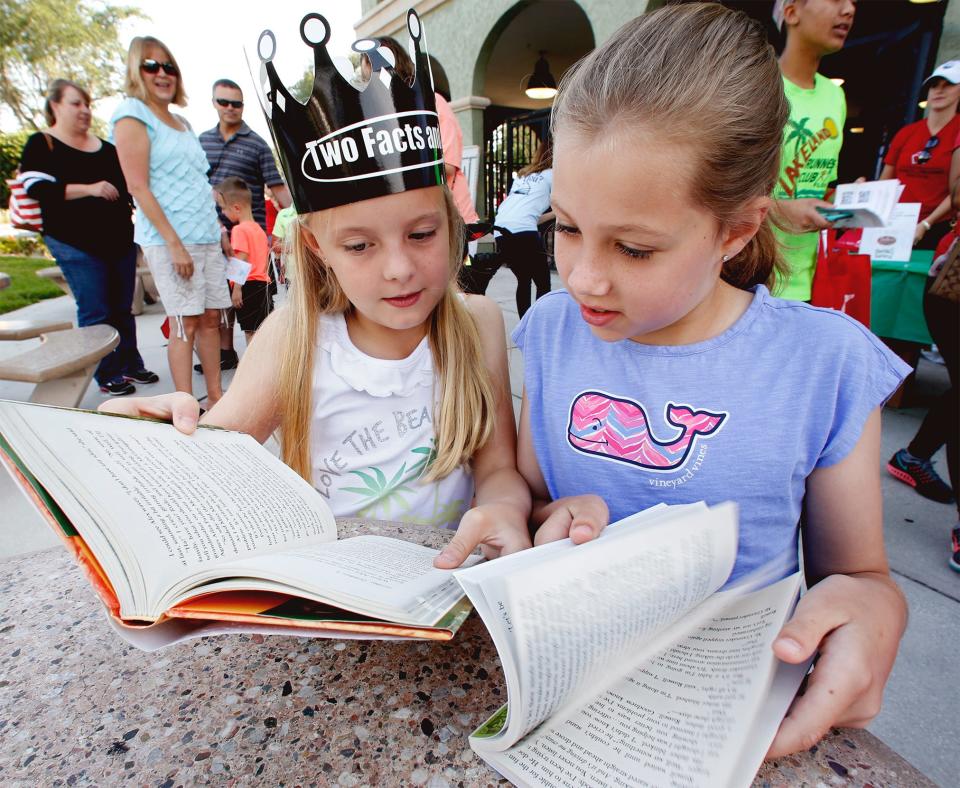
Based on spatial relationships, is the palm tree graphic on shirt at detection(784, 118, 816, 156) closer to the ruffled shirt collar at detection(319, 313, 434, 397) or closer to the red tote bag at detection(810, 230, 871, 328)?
Result: the red tote bag at detection(810, 230, 871, 328)

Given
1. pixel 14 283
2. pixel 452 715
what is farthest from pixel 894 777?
pixel 14 283

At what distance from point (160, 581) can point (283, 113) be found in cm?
88

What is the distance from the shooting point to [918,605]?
5.88 ft

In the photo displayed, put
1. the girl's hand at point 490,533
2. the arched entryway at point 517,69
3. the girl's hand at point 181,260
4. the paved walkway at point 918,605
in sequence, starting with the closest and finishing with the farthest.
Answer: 1. the girl's hand at point 490,533
2. the paved walkway at point 918,605
3. the girl's hand at point 181,260
4. the arched entryway at point 517,69

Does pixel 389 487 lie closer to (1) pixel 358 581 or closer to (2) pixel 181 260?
(1) pixel 358 581

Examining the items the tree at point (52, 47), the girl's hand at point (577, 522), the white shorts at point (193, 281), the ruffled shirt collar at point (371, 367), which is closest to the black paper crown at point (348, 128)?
the ruffled shirt collar at point (371, 367)

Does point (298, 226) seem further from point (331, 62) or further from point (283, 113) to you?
point (331, 62)

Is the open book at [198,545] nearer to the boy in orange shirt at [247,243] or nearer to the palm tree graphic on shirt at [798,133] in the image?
the palm tree graphic on shirt at [798,133]

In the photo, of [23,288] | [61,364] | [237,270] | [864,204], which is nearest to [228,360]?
[237,270]

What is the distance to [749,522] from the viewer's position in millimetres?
890

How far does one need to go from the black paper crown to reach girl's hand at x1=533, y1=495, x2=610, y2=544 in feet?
2.20

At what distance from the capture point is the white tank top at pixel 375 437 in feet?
4.09

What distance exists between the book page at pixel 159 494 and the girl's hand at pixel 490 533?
22 centimetres

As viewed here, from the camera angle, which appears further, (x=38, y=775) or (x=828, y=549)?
(x=828, y=549)
